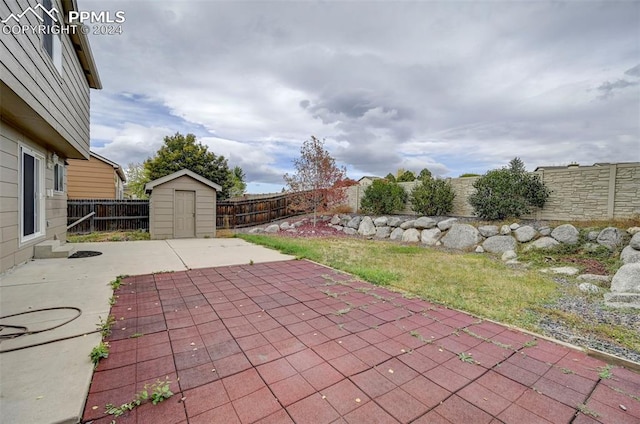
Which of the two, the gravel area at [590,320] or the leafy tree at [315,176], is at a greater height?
the leafy tree at [315,176]

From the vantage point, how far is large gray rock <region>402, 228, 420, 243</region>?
9664mm

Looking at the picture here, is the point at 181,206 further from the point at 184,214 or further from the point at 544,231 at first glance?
the point at 544,231

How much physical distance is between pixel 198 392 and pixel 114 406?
0.44 meters

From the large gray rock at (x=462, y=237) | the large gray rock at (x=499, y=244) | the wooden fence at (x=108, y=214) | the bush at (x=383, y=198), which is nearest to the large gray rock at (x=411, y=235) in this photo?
the large gray rock at (x=462, y=237)

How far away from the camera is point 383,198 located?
39.1 ft

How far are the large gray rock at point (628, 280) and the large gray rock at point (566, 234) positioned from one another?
110 inches

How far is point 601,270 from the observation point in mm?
5422

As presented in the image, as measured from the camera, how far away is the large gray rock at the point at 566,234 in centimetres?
676

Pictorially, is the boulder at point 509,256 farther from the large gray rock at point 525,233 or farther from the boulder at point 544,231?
the boulder at point 544,231

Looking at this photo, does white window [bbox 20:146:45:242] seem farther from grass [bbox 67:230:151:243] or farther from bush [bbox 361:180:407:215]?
bush [bbox 361:180:407:215]

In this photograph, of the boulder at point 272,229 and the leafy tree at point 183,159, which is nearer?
the boulder at point 272,229

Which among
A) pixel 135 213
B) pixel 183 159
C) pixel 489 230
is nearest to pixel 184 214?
pixel 135 213

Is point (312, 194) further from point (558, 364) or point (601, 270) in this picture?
point (558, 364)

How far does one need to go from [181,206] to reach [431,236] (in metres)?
8.48
